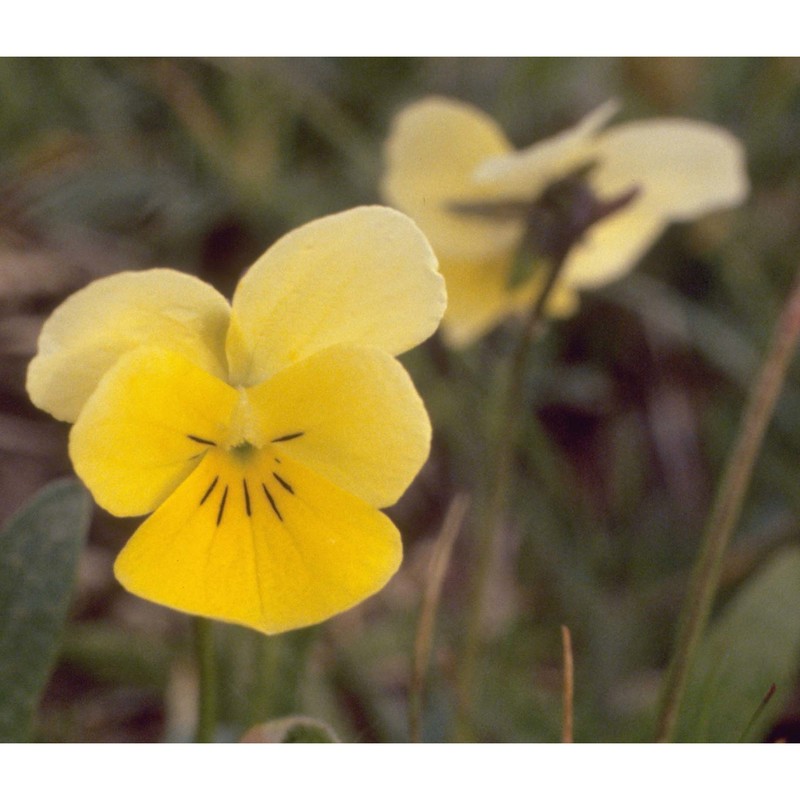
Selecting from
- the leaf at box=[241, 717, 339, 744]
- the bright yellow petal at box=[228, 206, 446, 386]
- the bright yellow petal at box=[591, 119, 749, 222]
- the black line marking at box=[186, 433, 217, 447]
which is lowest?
the leaf at box=[241, 717, 339, 744]

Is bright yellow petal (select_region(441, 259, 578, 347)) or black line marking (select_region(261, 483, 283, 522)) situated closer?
black line marking (select_region(261, 483, 283, 522))

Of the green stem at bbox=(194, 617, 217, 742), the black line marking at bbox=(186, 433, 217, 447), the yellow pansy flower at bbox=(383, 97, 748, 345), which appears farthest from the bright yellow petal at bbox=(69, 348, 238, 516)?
the yellow pansy flower at bbox=(383, 97, 748, 345)

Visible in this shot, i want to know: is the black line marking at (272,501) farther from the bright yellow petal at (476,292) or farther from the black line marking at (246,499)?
the bright yellow petal at (476,292)

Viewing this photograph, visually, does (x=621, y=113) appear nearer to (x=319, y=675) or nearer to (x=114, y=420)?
(x=319, y=675)

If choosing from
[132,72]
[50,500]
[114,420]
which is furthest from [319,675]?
[132,72]

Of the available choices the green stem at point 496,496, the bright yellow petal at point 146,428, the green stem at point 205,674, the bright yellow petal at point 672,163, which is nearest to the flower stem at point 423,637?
the green stem at point 496,496

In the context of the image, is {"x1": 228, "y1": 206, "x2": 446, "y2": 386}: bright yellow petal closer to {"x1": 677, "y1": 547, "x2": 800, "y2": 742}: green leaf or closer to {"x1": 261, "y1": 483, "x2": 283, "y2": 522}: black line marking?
{"x1": 261, "y1": 483, "x2": 283, "y2": 522}: black line marking
